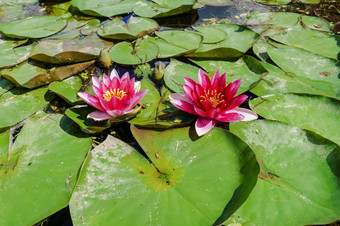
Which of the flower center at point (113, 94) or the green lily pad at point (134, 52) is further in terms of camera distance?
the green lily pad at point (134, 52)

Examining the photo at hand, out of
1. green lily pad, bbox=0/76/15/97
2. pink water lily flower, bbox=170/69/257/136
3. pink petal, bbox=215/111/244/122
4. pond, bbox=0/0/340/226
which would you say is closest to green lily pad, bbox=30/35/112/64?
pond, bbox=0/0/340/226

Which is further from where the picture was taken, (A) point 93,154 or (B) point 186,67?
(B) point 186,67

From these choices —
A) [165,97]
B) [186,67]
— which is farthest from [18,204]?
[186,67]

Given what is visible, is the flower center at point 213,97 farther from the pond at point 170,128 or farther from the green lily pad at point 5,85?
the green lily pad at point 5,85

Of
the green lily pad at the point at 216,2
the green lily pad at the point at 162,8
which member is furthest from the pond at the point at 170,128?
the green lily pad at the point at 216,2

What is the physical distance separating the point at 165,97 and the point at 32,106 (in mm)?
1492

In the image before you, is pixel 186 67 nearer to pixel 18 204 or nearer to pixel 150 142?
pixel 150 142

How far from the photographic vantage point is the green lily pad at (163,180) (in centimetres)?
161

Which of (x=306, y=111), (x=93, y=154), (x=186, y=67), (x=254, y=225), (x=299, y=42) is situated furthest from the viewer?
(x=299, y=42)

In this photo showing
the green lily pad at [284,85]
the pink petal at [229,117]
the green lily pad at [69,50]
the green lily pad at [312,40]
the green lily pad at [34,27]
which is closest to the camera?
the pink petal at [229,117]

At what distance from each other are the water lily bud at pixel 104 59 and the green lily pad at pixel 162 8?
1.43 m

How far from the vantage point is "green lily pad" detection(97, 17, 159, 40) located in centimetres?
346

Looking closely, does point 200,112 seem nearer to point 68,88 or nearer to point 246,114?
point 246,114

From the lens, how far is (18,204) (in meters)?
1.75
